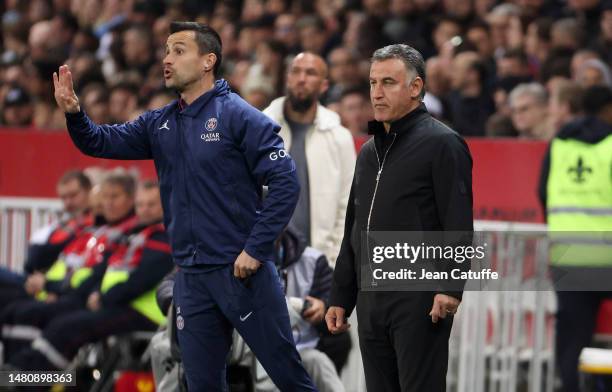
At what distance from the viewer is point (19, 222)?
11617mm

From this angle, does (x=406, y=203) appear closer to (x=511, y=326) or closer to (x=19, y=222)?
(x=511, y=326)

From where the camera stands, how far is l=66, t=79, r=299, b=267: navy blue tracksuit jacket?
6.39m

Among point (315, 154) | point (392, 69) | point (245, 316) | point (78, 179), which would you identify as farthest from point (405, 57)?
point (78, 179)

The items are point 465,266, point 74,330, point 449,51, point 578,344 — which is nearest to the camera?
point 465,266

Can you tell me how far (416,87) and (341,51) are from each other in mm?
6382

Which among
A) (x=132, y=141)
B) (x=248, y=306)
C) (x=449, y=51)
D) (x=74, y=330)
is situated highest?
(x=449, y=51)

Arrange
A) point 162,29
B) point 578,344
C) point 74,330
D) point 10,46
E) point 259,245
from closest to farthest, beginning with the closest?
1. point 259,245
2. point 578,344
3. point 74,330
4. point 162,29
5. point 10,46

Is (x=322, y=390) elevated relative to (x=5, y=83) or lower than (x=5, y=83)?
lower

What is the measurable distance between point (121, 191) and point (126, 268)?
822 mm

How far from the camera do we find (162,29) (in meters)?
16.0

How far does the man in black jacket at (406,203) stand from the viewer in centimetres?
581

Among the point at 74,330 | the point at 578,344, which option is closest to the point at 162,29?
the point at 74,330

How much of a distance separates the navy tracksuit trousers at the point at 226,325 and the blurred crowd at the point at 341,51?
3.34 m

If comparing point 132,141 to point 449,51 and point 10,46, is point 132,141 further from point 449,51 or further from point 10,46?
point 10,46
